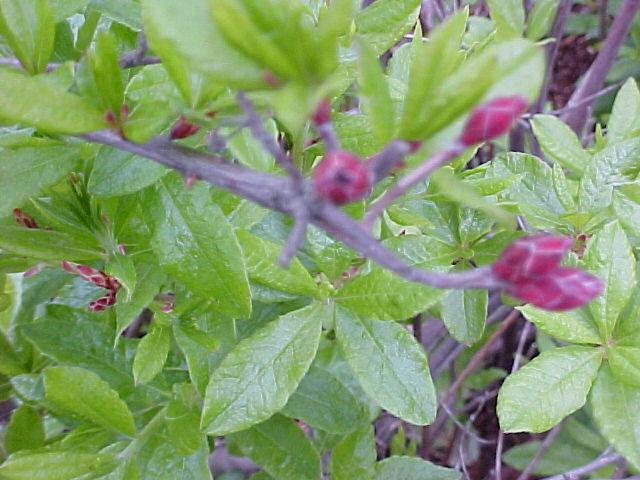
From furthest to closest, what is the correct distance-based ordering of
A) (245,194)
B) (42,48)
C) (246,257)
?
1. (246,257)
2. (42,48)
3. (245,194)

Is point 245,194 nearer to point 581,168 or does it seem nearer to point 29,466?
point 29,466

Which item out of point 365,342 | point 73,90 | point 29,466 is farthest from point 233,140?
point 29,466

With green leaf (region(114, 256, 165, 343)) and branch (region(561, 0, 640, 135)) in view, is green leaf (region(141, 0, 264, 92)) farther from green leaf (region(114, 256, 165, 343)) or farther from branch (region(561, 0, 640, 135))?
branch (region(561, 0, 640, 135))

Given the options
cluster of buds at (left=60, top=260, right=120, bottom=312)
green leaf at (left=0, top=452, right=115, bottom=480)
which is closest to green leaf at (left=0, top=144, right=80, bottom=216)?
cluster of buds at (left=60, top=260, right=120, bottom=312)

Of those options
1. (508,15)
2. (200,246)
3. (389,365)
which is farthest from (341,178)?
(508,15)

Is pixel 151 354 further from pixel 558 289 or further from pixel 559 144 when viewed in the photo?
pixel 559 144

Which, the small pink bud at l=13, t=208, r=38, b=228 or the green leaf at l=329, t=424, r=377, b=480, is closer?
the small pink bud at l=13, t=208, r=38, b=228
